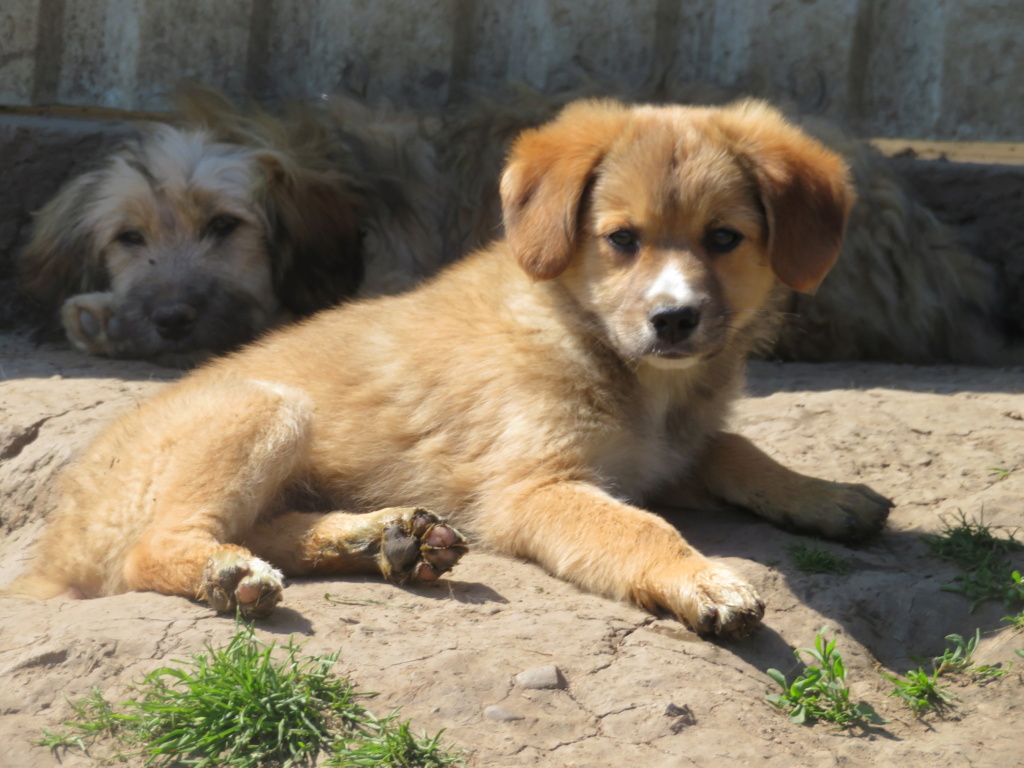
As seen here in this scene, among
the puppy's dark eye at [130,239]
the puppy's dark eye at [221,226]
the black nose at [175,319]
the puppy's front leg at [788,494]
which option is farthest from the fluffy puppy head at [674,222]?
the puppy's dark eye at [130,239]

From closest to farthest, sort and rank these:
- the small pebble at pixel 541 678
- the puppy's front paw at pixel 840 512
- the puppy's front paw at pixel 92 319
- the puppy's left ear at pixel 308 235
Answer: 1. the small pebble at pixel 541 678
2. the puppy's front paw at pixel 840 512
3. the puppy's front paw at pixel 92 319
4. the puppy's left ear at pixel 308 235

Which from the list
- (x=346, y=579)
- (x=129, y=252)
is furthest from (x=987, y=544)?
(x=129, y=252)

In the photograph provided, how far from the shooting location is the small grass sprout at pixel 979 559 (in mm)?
3471

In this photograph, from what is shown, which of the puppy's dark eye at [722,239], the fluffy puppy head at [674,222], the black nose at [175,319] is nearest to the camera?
the fluffy puppy head at [674,222]

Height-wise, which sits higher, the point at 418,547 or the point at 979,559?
the point at 979,559

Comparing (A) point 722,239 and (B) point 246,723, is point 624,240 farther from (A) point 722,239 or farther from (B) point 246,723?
(B) point 246,723

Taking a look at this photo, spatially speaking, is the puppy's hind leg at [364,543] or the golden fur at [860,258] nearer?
the puppy's hind leg at [364,543]

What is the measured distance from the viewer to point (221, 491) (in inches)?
144

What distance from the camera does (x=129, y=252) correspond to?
6.34m

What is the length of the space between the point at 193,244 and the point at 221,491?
301 centimetres

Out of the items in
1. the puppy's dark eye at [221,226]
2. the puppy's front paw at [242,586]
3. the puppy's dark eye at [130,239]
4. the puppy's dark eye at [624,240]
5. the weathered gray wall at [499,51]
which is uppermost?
the weathered gray wall at [499,51]

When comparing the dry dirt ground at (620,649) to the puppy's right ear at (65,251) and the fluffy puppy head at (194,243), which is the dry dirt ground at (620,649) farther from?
the puppy's right ear at (65,251)

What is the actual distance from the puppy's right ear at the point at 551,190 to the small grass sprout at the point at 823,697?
1537mm

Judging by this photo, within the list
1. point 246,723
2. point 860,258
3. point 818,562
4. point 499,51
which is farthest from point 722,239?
point 499,51
